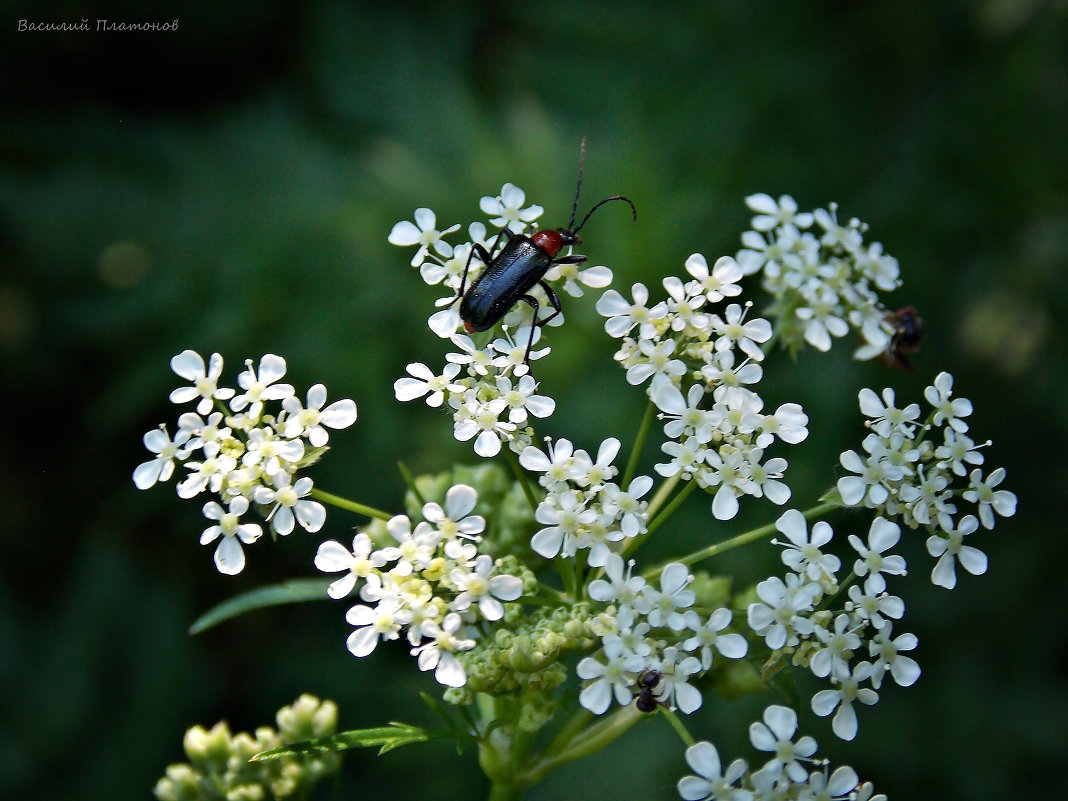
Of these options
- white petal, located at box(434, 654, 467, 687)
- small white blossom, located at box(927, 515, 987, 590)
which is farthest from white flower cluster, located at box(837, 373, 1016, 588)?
white petal, located at box(434, 654, 467, 687)

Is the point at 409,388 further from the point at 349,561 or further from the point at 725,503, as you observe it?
the point at 725,503

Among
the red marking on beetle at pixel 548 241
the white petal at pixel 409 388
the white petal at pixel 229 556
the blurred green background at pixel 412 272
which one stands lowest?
the blurred green background at pixel 412 272

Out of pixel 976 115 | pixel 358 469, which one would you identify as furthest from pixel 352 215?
pixel 976 115

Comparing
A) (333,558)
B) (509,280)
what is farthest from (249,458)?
(509,280)

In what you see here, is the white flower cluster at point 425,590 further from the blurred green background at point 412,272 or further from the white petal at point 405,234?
the blurred green background at point 412,272

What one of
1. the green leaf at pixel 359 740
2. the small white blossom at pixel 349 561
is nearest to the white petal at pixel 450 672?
the green leaf at pixel 359 740
